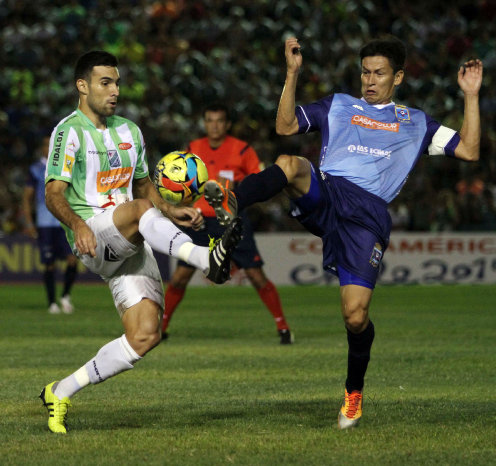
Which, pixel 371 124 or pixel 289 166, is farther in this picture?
pixel 371 124

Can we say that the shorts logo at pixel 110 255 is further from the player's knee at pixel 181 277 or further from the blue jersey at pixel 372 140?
the player's knee at pixel 181 277

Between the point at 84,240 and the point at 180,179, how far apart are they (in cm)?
65

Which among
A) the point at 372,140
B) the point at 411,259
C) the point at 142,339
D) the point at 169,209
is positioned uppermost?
the point at 372,140

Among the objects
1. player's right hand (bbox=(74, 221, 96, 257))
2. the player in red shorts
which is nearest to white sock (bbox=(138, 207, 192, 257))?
player's right hand (bbox=(74, 221, 96, 257))

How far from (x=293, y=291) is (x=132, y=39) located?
752 centimetres

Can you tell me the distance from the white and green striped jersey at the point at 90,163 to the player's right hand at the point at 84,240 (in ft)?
1.44

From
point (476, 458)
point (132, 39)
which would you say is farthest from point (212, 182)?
point (132, 39)

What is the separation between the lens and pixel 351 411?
5793 mm

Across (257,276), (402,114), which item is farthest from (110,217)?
(257,276)

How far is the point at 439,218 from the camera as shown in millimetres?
18688

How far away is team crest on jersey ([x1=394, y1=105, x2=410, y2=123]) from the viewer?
6.03m

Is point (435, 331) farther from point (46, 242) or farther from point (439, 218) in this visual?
point (439, 218)

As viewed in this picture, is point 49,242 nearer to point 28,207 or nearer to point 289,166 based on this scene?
point 28,207

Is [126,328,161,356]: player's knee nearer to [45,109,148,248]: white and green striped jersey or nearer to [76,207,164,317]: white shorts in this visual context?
[76,207,164,317]: white shorts
